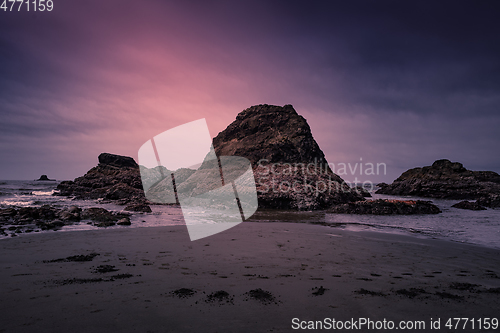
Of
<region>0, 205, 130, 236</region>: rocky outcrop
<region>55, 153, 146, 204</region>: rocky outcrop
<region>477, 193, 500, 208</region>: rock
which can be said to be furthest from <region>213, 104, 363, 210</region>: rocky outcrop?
<region>55, 153, 146, 204</region>: rocky outcrop

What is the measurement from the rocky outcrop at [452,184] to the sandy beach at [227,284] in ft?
98.8

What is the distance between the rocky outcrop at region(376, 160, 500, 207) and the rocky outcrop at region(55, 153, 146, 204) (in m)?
35.0

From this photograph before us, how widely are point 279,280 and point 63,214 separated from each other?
8.83m

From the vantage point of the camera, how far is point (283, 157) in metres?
19.2

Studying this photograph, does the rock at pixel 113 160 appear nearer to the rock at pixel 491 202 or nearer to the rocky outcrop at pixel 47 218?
the rocky outcrop at pixel 47 218

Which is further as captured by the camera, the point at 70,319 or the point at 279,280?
the point at 279,280

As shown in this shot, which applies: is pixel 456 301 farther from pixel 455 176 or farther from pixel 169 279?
pixel 455 176

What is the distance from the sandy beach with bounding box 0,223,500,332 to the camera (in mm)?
2209

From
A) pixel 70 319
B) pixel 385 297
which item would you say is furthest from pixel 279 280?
pixel 70 319

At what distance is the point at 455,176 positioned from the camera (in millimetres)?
35188

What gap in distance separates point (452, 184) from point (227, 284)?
39.2m

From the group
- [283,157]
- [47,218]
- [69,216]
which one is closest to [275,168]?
[283,157]

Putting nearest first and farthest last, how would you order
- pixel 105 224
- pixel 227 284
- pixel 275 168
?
pixel 227 284 → pixel 105 224 → pixel 275 168

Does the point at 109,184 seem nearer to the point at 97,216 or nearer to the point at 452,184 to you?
the point at 97,216
